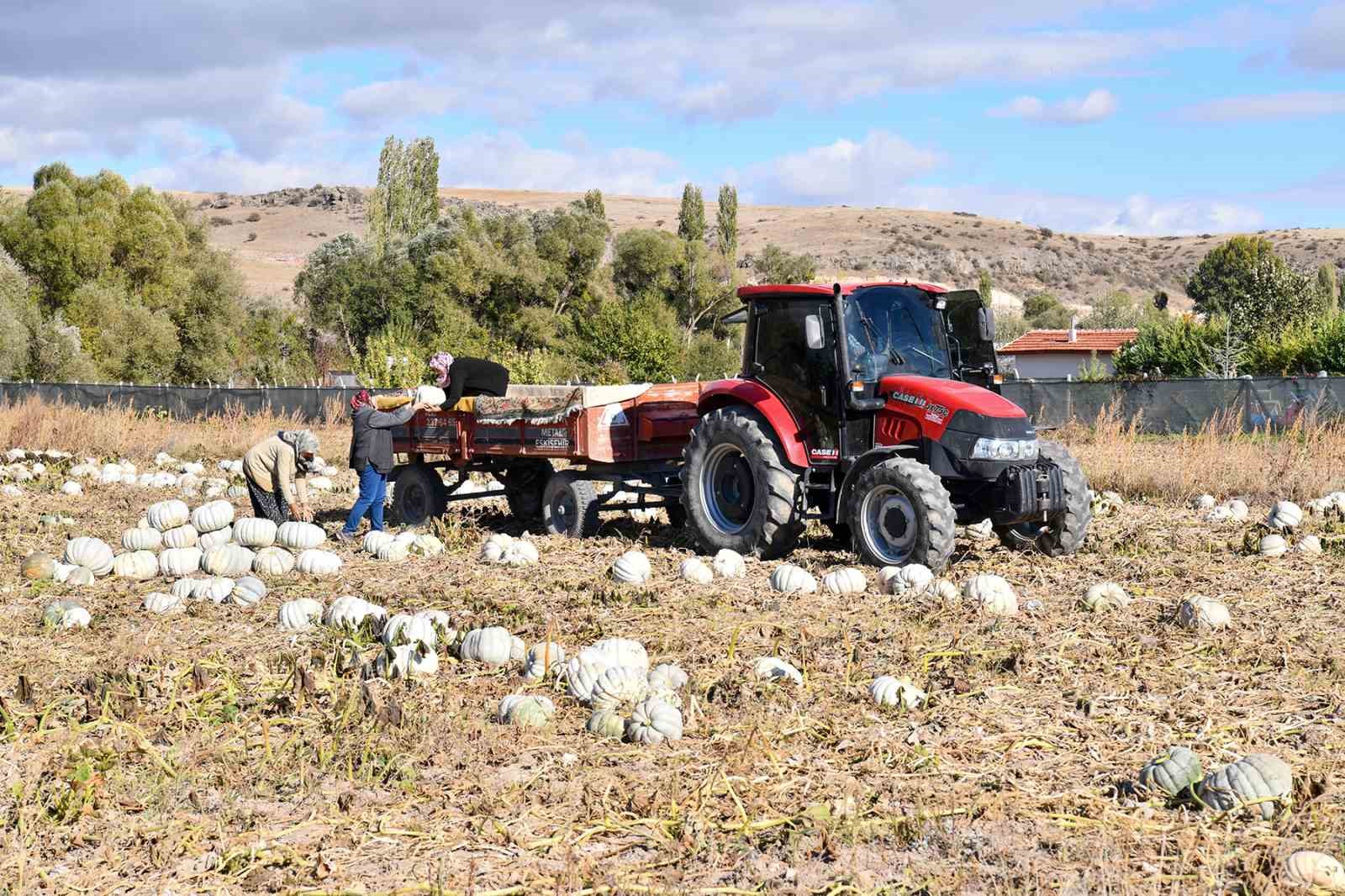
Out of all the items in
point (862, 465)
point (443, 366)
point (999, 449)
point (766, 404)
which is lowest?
point (862, 465)

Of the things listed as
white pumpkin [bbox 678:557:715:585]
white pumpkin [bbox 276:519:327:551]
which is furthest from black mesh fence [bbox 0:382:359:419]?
white pumpkin [bbox 678:557:715:585]

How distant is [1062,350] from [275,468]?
151 ft

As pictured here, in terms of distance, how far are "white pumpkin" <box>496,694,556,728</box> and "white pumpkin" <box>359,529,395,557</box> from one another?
5.24 m

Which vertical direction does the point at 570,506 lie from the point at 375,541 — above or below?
above

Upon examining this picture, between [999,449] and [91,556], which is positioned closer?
[999,449]

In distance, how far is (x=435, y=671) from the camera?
7531mm

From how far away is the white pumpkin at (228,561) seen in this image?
35.8 ft

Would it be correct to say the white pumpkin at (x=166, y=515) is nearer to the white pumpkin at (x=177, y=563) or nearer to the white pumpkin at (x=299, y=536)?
the white pumpkin at (x=299, y=536)

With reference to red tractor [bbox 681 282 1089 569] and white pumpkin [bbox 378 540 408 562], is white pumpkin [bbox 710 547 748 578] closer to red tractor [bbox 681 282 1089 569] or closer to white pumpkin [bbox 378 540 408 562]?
red tractor [bbox 681 282 1089 569]

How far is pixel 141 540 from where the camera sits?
39.8ft

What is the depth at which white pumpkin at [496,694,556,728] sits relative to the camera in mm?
6496

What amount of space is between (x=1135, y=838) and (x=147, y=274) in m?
49.9

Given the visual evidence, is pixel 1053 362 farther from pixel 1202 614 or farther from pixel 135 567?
pixel 1202 614

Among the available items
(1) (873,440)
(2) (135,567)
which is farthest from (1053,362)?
(2) (135,567)
